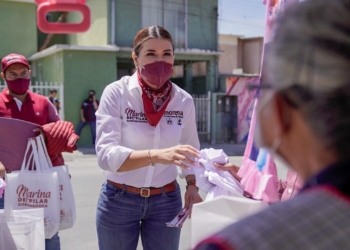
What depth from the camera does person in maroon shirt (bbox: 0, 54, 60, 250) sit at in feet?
10.5

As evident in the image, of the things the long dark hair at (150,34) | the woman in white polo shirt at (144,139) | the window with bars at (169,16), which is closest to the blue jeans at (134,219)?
the woman in white polo shirt at (144,139)

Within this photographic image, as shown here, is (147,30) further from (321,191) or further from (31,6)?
(31,6)

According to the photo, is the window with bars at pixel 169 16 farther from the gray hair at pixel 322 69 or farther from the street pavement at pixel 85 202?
the gray hair at pixel 322 69

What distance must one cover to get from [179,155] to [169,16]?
13.6 m

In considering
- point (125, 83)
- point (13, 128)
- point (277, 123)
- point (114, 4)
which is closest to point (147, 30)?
point (125, 83)

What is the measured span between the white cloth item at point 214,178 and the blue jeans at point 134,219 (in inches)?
14.6

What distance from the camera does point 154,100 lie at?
2.44 meters

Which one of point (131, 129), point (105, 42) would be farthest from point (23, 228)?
point (105, 42)

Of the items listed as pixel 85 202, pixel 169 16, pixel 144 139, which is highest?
pixel 169 16

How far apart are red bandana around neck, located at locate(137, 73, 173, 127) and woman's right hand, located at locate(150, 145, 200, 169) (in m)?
0.29

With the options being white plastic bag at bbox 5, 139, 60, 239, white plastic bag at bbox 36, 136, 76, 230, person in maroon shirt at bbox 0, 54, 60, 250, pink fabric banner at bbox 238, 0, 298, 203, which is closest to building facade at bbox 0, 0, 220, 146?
person in maroon shirt at bbox 0, 54, 60, 250

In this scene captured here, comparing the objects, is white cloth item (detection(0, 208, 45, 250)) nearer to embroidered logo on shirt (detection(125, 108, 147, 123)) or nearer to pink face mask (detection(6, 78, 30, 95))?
embroidered logo on shirt (detection(125, 108, 147, 123))

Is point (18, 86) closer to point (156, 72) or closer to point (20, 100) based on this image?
point (20, 100)

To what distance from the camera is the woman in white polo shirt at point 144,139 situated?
2.35 meters
